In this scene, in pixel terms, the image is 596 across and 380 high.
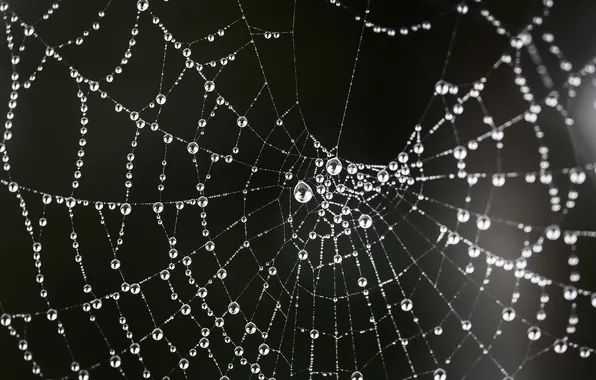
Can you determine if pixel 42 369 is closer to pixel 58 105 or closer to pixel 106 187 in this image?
pixel 106 187

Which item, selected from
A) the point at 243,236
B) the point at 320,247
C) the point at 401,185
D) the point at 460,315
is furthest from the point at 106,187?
the point at 460,315

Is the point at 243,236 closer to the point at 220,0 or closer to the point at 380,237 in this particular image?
the point at 380,237

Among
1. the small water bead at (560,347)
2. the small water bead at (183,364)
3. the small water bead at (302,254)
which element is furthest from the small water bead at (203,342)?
the small water bead at (560,347)

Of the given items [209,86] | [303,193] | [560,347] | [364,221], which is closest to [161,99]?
[209,86]

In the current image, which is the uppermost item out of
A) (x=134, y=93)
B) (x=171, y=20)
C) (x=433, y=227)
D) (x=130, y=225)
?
(x=171, y=20)

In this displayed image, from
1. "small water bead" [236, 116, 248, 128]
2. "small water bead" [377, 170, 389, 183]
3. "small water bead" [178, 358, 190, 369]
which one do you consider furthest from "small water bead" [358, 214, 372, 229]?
"small water bead" [178, 358, 190, 369]

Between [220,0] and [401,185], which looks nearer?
[401,185]

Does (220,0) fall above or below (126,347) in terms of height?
above
